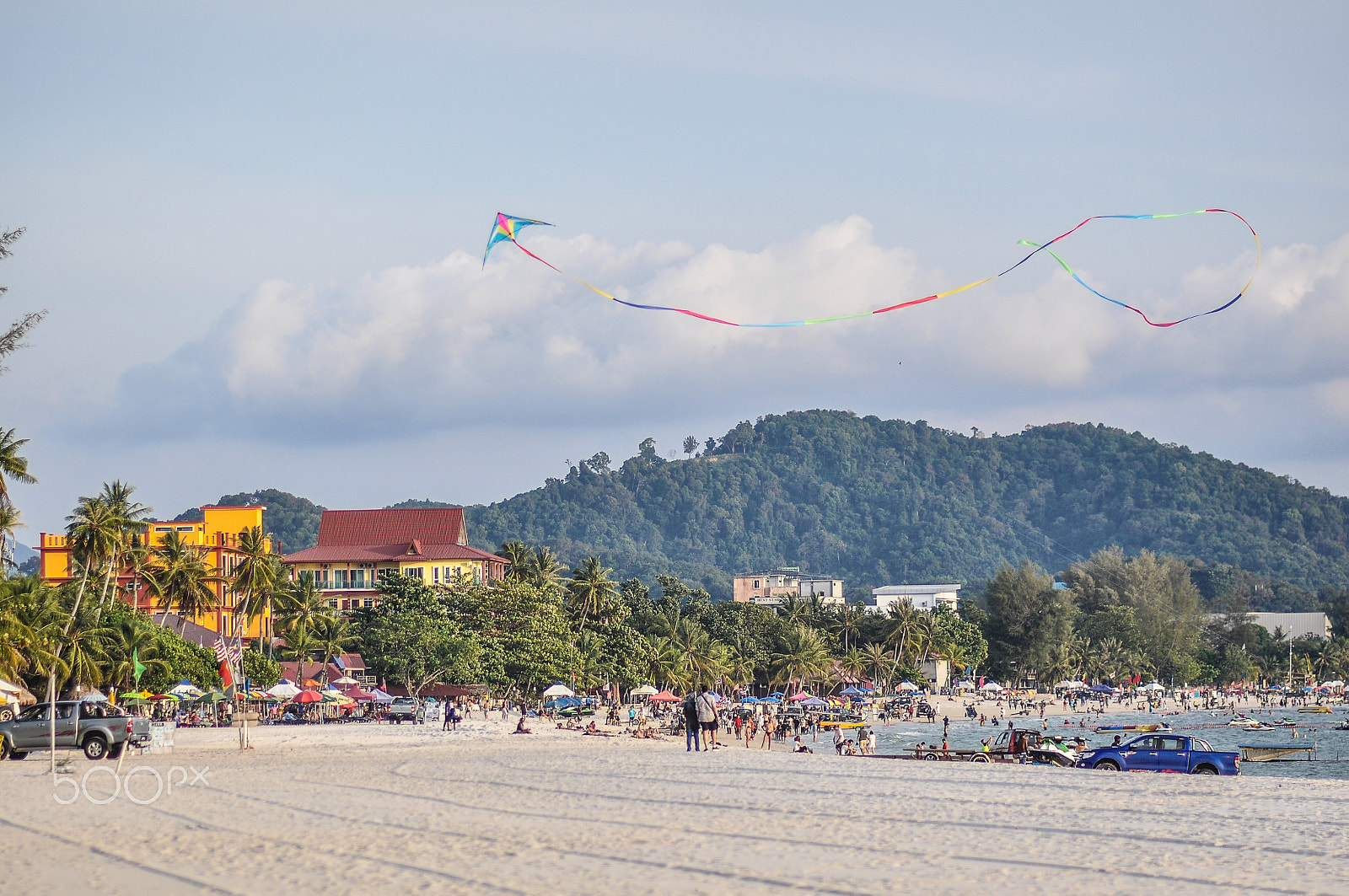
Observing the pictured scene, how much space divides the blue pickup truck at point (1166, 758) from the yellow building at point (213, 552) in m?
55.1

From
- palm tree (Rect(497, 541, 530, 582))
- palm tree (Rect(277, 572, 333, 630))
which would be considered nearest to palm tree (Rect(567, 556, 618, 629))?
palm tree (Rect(497, 541, 530, 582))

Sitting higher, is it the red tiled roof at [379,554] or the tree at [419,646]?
the red tiled roof at [379,554]

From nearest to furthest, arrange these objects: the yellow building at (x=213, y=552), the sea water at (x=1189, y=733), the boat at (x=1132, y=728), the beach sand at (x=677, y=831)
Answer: the beach sand at (x=677, y=831) < the boat at (x=1132, y=728) < the sea water at (x=1189, y=733) < the yellow building at (x=213, y=552)

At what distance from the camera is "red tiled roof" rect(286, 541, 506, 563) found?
95.2 metres

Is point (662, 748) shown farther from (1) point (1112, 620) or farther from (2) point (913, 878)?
(1) point (1112, 620)

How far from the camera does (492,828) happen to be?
16.0 meters

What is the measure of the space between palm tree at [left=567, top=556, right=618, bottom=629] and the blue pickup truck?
2214 inches

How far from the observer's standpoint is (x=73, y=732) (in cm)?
2738

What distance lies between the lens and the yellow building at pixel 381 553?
311 feet

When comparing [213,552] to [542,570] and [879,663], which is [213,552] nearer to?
[542,570]

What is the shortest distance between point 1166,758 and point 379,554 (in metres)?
76.1

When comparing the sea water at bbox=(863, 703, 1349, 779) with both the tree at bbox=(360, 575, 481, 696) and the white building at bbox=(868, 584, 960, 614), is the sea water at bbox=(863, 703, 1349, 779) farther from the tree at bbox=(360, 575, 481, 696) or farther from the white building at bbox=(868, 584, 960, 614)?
the white building at bbox=(868, 584, 960, 614)

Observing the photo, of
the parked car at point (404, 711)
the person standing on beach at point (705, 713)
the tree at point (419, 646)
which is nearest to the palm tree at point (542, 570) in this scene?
the tree at point (419, 646)

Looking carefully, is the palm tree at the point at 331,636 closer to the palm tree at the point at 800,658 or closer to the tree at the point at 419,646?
the tree at the point at 419,646
